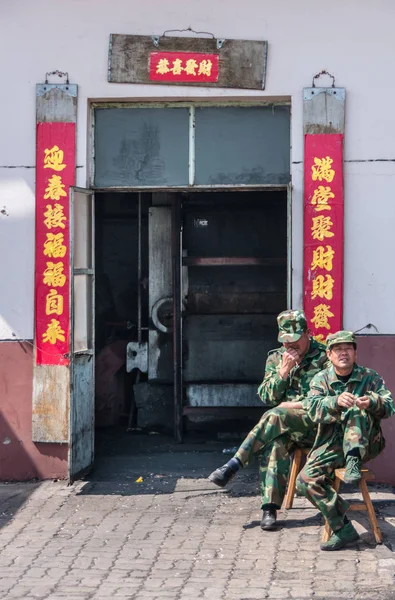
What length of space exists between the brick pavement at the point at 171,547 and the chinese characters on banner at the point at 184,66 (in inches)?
147

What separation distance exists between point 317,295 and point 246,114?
182 centimetres

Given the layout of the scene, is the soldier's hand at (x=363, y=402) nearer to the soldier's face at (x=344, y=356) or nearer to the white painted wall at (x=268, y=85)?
the soldier's face at (x=344, y=356)

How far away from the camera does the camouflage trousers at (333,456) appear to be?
6.69 metres

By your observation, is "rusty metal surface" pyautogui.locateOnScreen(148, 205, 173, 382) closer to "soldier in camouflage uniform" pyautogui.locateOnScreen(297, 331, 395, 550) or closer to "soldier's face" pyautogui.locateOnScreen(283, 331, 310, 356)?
"soldier's face" pyautogui.locateOnScreen(283, 331, 310, 356)

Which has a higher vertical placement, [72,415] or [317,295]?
[317,295]

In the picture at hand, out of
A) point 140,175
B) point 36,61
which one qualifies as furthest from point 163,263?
point 36,61

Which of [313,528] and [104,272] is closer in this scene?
[313,528]

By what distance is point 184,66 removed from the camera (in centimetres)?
890

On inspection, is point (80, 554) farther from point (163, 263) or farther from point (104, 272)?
point (104, 272)

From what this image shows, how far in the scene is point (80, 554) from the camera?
680 centimetres

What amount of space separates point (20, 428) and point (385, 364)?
133 inches

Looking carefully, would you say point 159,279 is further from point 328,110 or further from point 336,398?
point 336,398

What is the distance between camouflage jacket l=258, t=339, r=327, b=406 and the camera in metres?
7.75

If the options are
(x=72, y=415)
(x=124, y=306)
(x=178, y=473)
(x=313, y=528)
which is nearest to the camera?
(x=313, y=528)
